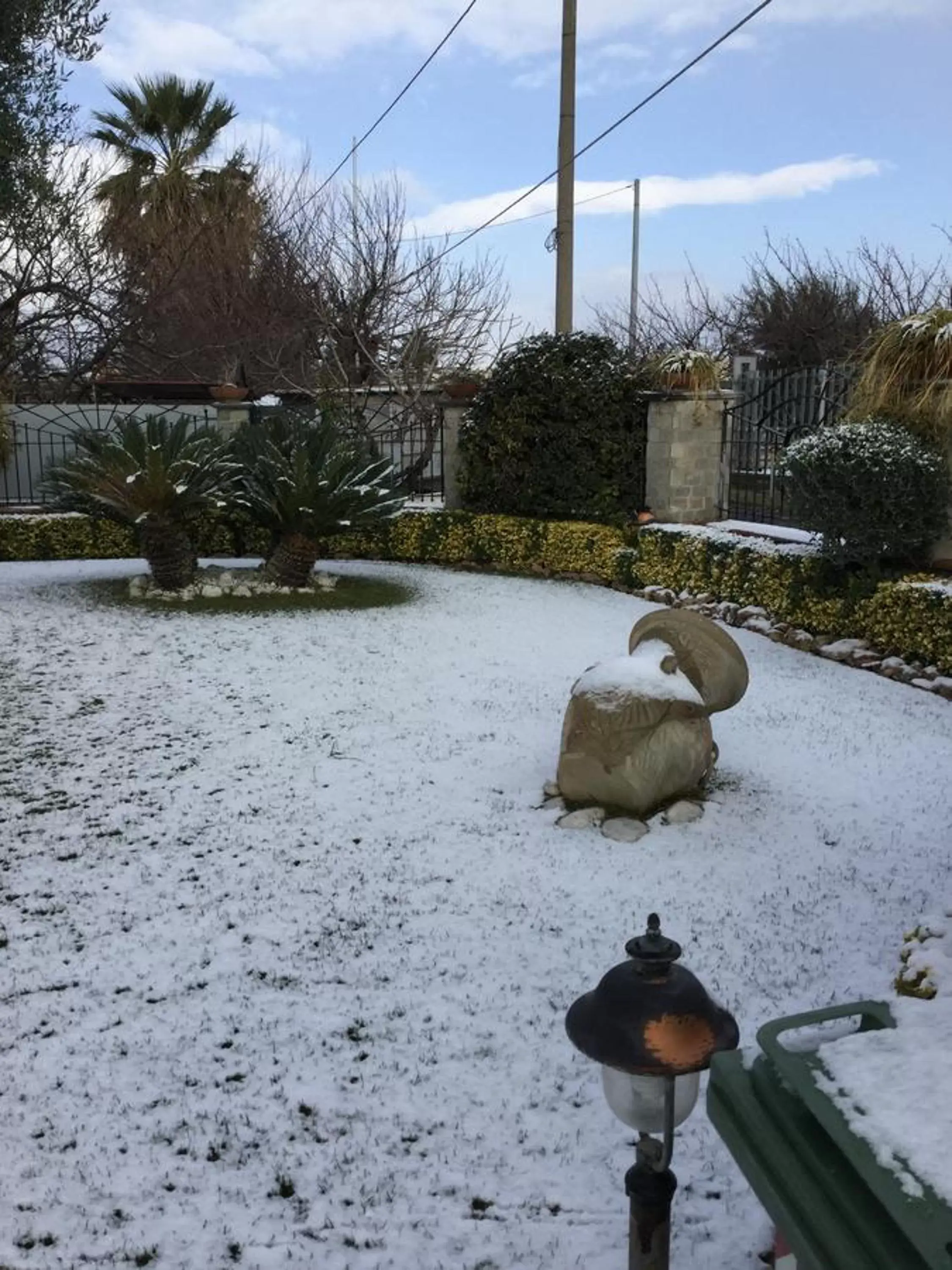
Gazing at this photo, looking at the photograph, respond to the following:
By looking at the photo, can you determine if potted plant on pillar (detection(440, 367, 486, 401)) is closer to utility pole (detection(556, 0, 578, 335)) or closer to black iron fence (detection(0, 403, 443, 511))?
black iron fence (detection(0, 403, 443, 511))

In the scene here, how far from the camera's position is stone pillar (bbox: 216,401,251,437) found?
12930 mm

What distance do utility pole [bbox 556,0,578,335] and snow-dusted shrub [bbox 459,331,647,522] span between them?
91 centimetres

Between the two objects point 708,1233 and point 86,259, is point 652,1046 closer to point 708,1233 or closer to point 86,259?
point 708,1233

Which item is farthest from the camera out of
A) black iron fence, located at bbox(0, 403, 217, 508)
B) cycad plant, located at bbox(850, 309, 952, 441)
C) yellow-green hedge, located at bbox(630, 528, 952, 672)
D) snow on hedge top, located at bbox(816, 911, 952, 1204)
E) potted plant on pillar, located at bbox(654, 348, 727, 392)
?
black iron fence, located at bbox(0, 403, 217, 508)

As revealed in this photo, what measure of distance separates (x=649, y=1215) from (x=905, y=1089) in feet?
2.60

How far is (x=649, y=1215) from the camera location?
6.31 ft

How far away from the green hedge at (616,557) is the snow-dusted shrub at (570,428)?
0.47m

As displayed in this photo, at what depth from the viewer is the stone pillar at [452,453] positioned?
42.5ft

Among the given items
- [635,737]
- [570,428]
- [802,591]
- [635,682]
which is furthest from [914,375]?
[635,737]

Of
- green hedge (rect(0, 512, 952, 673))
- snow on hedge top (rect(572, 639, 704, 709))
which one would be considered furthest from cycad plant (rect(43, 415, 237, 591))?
snow on hedge top (rect(572, 639, 704, 709))

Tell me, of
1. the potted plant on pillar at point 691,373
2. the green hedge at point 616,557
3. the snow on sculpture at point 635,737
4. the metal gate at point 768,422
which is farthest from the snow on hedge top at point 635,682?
the potted plant on pillar at point 691,373

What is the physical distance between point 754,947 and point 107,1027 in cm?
225

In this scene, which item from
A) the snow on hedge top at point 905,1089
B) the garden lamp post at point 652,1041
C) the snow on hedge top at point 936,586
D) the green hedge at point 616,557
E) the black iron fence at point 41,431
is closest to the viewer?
the snow on hedge top at point 905,1089

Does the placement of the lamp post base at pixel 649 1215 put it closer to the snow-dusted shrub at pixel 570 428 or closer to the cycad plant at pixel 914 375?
the cycad plant at pixel 914 375
